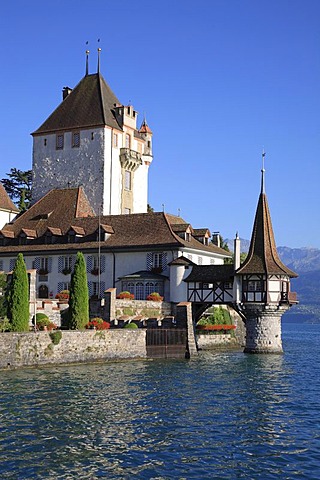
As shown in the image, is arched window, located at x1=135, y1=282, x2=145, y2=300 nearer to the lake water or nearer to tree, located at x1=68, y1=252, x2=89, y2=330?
tree, located at x1=68, y1=252, x2=89, y2=330

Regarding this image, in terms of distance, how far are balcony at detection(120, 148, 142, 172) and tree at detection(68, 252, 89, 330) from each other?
2943cm

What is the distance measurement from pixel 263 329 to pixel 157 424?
97.3 feet

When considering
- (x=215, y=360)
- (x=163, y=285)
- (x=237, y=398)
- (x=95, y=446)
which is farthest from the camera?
(x=163, y=285)

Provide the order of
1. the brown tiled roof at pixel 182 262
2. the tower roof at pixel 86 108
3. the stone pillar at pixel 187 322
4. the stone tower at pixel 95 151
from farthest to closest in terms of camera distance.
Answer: the tower roof at pixel 86 108, the stone tower at pixel 95 151, the brown tiled roof at pixel 182 262, the stone pillar at pixel 187 322

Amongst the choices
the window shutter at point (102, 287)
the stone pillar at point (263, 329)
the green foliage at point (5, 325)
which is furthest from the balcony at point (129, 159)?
the green foliage at point (5, 325)

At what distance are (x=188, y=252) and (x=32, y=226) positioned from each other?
55.1ft

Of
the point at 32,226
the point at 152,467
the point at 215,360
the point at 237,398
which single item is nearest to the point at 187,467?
the point at 152,467

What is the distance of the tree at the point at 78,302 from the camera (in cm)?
4891

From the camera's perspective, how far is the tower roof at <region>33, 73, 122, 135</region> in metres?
77.8

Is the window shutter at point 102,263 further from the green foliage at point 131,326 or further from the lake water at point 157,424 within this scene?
the lake water at point 157,424

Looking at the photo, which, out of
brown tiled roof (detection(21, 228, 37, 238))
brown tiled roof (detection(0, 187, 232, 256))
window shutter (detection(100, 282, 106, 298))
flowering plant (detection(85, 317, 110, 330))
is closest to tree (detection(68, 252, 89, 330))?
flowering plant (detection(85, 317, 110, 330))

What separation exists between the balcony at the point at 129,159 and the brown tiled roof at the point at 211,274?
22.0 metres

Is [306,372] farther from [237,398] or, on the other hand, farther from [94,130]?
[94,130]

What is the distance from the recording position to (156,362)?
47688 mm
